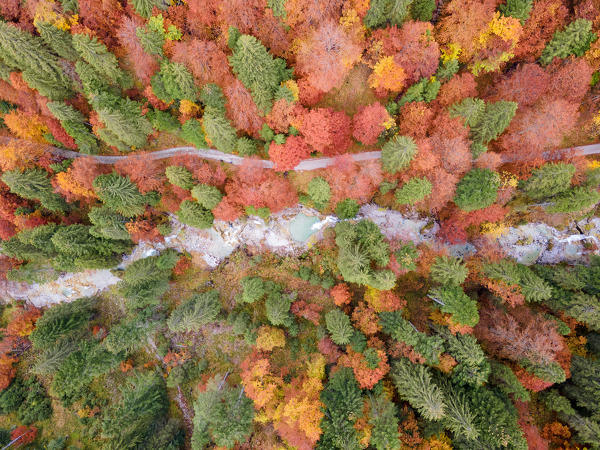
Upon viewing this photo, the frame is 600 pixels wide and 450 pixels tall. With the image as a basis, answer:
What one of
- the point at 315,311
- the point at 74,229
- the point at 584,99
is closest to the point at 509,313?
the point at 315,311

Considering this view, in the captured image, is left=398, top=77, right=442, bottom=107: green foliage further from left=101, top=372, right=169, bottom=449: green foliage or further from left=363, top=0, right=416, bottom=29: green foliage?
left=101, top=372, right=169, bottom=449: green foliage

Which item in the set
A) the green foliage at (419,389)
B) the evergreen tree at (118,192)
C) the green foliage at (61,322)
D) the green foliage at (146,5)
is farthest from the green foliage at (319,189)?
the green foliage at (61,322)

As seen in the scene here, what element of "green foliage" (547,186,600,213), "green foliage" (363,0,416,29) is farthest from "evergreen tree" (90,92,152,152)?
"green foliage" (547,186,600,213)

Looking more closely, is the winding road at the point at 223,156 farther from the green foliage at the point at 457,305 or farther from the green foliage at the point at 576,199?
the green foliage at the point at 457,305

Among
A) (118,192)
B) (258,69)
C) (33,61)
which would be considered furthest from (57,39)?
(258,69)

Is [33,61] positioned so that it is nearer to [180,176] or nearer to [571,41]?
[180,176]

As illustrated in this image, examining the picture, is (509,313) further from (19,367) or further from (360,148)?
(19,367)
